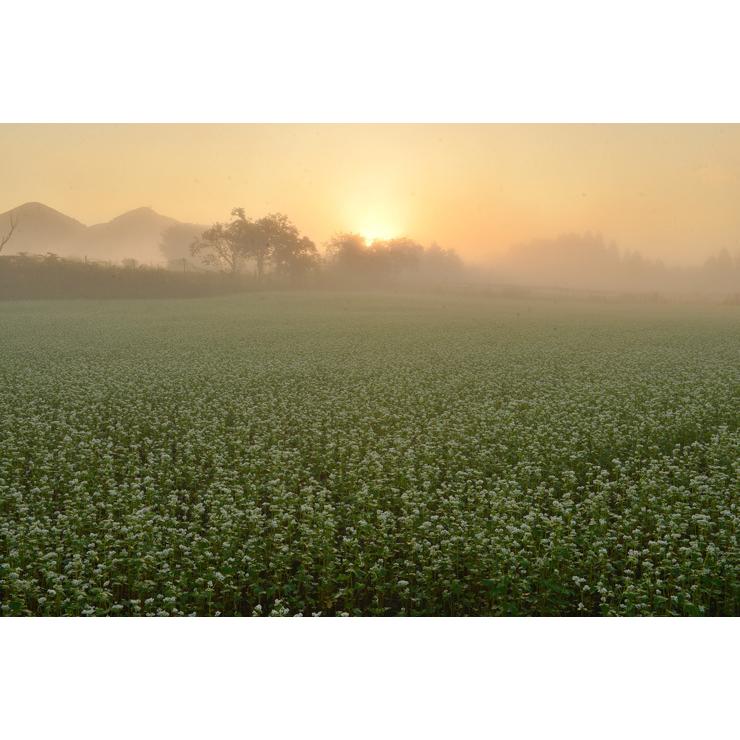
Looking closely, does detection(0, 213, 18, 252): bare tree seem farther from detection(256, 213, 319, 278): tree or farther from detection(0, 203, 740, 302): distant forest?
detection(256, 213, 319, 278): tree

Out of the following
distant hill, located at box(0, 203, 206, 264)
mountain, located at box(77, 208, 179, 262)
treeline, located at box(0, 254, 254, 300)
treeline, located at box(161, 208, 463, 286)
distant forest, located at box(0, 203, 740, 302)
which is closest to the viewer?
distant hill, located at box(0, 203, 206, 264)

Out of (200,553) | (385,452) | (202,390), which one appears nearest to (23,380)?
(202,390)

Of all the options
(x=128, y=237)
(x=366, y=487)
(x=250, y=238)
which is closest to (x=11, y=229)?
(x=128, y=237)

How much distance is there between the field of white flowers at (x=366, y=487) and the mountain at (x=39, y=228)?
688 cm

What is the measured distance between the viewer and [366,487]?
8398 mm

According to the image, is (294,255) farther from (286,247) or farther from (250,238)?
(250,238)

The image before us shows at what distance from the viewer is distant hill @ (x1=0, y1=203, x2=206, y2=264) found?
23.6 m

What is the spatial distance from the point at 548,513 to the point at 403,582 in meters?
2.61

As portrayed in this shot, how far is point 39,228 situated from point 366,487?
68.6 ft

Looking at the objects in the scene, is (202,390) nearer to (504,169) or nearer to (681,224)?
(504,169)

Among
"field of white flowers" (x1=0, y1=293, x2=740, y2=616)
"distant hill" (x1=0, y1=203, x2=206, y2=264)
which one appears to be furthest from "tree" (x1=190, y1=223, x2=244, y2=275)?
"field of white flowers" (x1=0, y1=293, x2=740, y2=616)

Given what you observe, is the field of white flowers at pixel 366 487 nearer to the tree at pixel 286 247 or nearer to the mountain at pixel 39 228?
the tree at pixel 286 247

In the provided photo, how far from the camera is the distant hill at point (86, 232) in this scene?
23562mm

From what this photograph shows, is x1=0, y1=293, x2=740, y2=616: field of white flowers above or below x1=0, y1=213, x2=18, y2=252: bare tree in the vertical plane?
below
